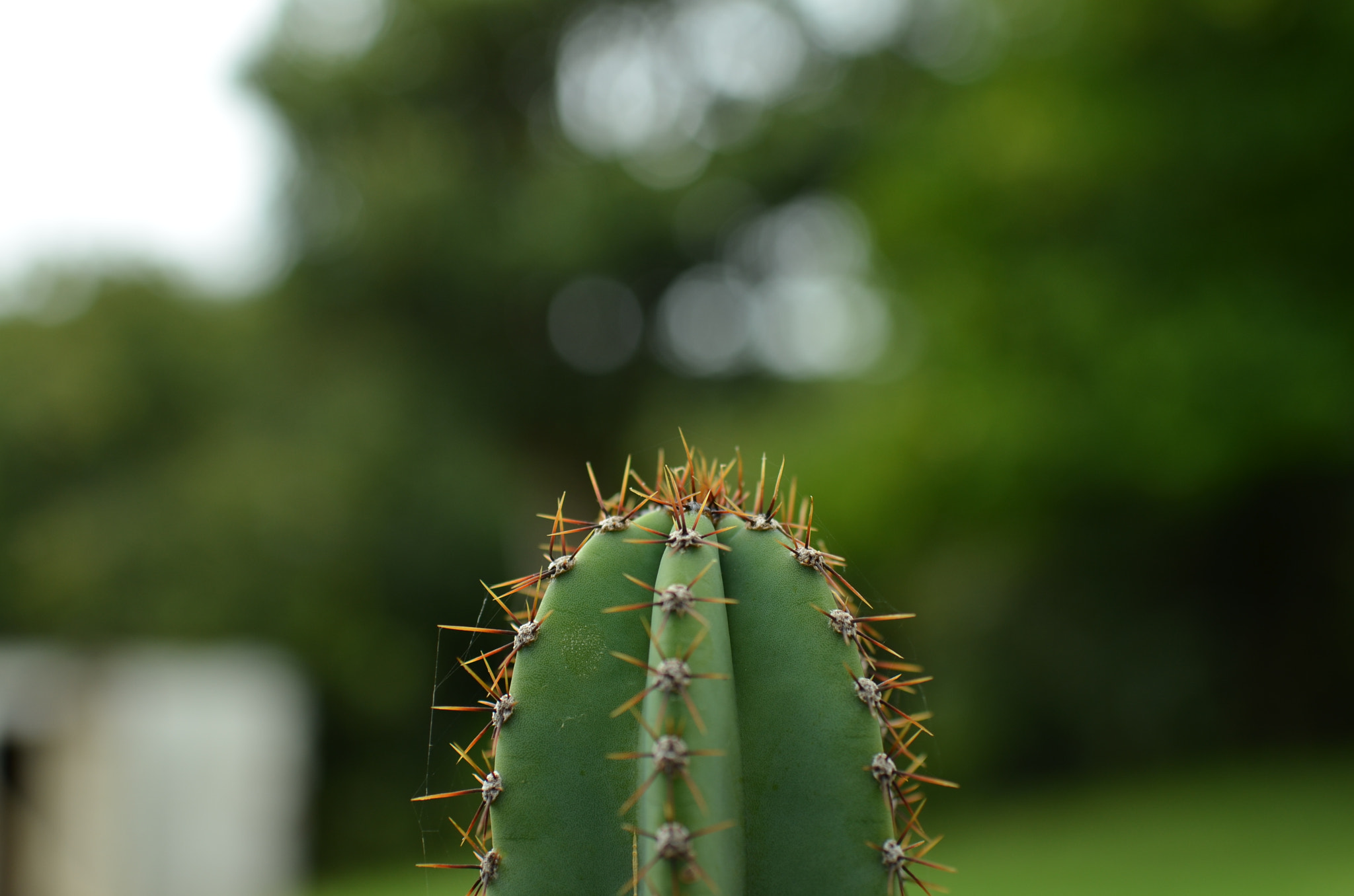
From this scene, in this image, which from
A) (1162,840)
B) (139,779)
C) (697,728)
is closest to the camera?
(697,728)

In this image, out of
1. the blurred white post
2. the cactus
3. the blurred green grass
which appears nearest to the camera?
the cactus

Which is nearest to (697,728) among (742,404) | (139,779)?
(139,779)

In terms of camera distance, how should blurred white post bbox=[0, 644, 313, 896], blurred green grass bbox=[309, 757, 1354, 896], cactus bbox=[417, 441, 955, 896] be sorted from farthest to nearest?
1. blurred white post bbox=[0, 644, 313, 896]
2. blurred green grass bbox=[309, 757, 1354, 896]
3. cactus bbox=[417, 441, 955, 896]

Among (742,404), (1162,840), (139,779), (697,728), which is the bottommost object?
(1162,840)

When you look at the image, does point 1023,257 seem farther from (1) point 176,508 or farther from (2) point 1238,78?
(1) point 176,508

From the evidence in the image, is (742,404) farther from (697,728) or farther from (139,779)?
(697,728)

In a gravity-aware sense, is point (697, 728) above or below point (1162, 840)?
above

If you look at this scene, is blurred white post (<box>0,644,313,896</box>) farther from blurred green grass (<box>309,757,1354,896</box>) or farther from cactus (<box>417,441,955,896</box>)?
cactus (<box>417,441,955,896</box>)

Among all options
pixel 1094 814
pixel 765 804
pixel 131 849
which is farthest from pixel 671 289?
pixel 765 804

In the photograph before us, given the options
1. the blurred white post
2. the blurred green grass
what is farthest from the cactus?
the blurred white post
